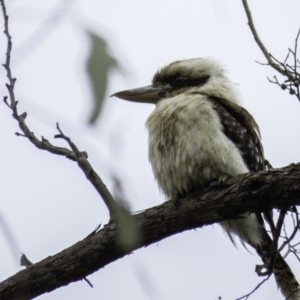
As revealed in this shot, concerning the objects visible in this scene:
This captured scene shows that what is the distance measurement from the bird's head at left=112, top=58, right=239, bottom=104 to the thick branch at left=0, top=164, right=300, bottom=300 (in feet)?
3.94

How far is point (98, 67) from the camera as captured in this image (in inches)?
45.2

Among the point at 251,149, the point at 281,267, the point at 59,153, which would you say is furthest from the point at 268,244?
the point at 59,153

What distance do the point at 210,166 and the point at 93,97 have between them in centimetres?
231

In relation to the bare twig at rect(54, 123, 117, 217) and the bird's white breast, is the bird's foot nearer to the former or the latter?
the bird's white breast

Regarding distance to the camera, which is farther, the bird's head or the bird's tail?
the bird's head

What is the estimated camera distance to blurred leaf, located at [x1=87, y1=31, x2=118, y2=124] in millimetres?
1109

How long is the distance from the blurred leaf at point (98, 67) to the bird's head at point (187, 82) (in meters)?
2.84

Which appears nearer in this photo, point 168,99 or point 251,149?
point 251,149

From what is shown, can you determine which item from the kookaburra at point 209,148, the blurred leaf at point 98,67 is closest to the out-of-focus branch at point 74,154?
the kookaburra at point 209,148

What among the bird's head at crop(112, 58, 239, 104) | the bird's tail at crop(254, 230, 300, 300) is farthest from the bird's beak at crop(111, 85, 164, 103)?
the bird's tail at crop(254, 230, 300, 300)

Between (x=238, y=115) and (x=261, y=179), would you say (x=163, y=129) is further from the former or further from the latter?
(x=261, y=179)

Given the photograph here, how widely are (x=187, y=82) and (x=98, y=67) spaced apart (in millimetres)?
3165

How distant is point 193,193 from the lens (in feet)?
10.8

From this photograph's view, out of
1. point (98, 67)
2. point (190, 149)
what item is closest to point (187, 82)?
point (190, 149)
